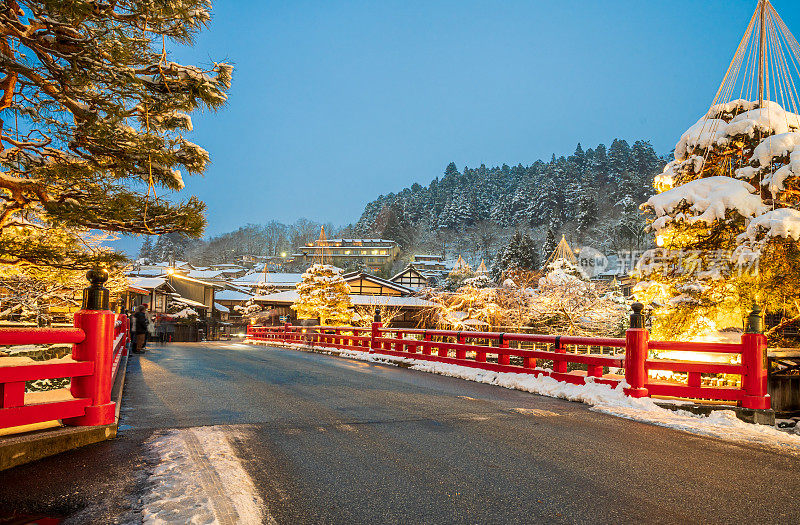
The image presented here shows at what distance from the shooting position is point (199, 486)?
2.91 metres

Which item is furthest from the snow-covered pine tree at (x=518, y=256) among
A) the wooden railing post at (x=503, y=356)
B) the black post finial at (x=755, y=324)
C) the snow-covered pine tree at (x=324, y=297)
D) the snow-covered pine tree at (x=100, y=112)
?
the snow-covered pine tree at (x=100, y=112)

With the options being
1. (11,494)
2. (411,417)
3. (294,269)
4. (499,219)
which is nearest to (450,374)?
(411,417)

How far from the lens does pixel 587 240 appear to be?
77125 mm

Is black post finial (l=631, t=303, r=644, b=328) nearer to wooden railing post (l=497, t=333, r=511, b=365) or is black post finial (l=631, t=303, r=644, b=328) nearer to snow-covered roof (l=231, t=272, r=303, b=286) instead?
wooden railing post (l=497, t=333, r=511, b=365)

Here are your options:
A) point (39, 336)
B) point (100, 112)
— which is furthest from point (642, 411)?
point (100, 112)

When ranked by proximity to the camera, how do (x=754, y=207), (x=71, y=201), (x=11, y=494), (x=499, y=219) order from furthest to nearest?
1. (x=499, y=219)
2. (x=754, y=207)
3. (x=71, y=201)
4. (x=11, y=494)

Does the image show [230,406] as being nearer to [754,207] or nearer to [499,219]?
[754,207]

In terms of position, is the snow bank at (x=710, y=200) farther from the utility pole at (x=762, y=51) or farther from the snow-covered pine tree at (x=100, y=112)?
the snow-covered pine tree at (x=100, y=112)

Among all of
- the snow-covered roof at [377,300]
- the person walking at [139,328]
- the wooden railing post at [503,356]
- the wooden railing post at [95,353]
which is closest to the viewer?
the wooden railing post at [95,353]

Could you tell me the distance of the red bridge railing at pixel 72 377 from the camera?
3.41 m

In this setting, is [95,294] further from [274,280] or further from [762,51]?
[274,280]

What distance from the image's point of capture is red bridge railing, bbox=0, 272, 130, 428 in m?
3.41

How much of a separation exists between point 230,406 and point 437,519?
149 inches

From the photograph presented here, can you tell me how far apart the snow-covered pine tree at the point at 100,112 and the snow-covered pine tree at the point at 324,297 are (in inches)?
956
